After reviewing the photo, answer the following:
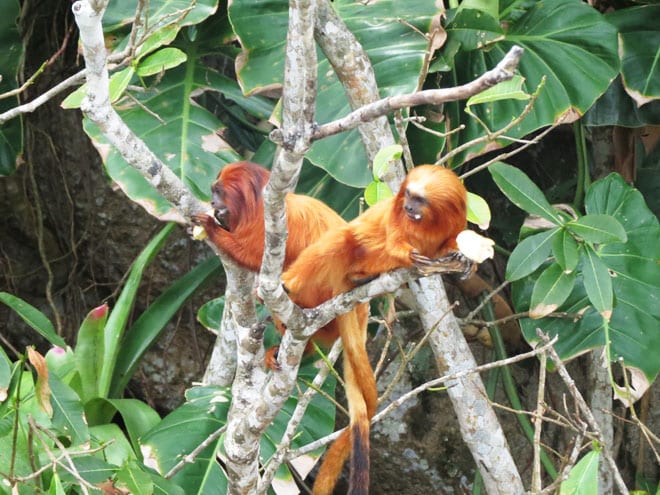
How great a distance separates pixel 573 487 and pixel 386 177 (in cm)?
101

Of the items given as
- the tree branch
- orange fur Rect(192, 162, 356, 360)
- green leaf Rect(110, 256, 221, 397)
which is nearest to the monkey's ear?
the tree branch

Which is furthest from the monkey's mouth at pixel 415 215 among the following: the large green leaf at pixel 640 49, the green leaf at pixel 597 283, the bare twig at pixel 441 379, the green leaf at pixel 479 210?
the large green leaf at pixel 640 49

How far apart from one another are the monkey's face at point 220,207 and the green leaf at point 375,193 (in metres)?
0.45

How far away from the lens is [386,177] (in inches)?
99.8

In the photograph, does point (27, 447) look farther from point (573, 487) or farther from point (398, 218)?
point (573, 487)

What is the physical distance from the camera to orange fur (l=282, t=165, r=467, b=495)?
5.85ft

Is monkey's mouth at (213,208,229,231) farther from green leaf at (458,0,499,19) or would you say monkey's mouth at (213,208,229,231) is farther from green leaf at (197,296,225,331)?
green leaf at (458,0,499,19)

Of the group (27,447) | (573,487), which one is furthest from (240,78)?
(573,487)

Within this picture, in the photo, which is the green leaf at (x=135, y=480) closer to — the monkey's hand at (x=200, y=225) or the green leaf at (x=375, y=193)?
the monkey's hand at (x=200, y=225)

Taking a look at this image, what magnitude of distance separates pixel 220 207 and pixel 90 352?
0.96 metres

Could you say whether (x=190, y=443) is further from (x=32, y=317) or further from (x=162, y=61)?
(x=162, y=61)

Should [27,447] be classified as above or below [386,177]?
below

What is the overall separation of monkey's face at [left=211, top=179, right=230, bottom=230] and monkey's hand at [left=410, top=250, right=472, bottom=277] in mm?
644

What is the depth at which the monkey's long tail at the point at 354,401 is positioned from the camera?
2.03m
